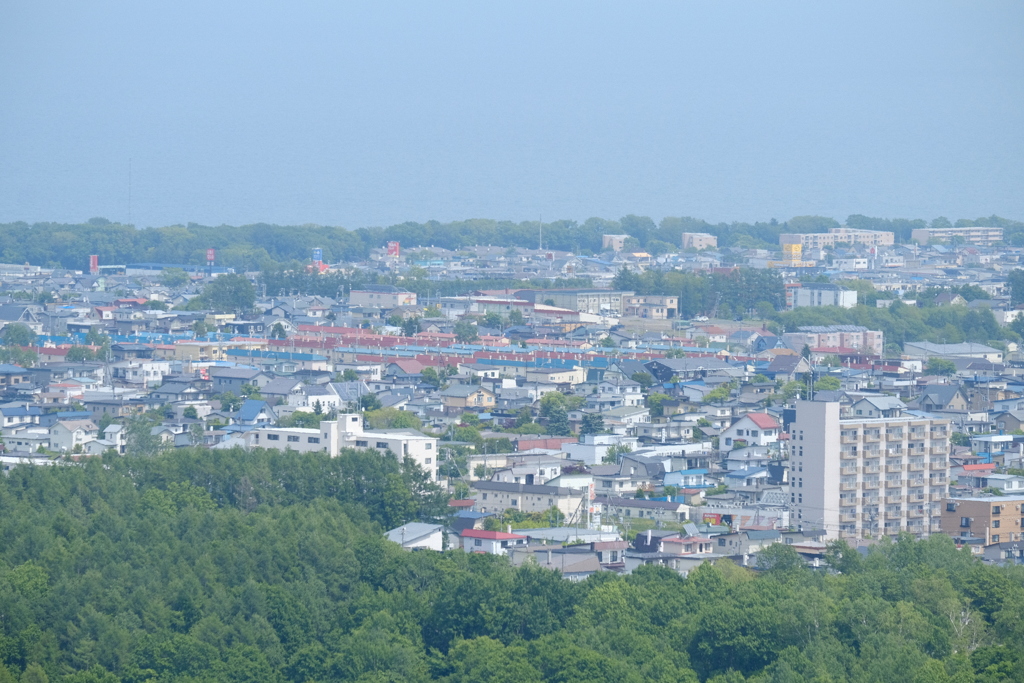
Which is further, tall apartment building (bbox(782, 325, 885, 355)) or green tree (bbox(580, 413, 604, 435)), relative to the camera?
tall apartment building (bbox(782, 325, 885, 355))

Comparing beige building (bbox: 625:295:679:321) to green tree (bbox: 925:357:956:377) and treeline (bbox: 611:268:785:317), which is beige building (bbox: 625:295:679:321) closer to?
treeline (bbox: 611:268:785:317)

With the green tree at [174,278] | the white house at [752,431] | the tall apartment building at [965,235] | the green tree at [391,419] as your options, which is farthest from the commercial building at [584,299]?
the tall apartment building at [965,235]

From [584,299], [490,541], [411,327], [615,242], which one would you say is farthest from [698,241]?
[490,541]

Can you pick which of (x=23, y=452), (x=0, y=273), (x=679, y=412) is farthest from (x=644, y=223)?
(x=23, y=452)

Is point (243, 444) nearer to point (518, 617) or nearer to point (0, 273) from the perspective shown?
point (518, 617)

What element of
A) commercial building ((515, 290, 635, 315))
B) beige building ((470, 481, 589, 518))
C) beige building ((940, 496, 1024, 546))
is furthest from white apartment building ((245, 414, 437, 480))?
commercial building ((515, 290, 635, 315))

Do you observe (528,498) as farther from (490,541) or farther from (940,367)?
(940,367)

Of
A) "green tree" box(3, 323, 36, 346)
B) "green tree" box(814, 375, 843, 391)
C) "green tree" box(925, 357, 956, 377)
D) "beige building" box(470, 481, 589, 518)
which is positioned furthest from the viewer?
"green tree" box(3, 323, 36, 346)
